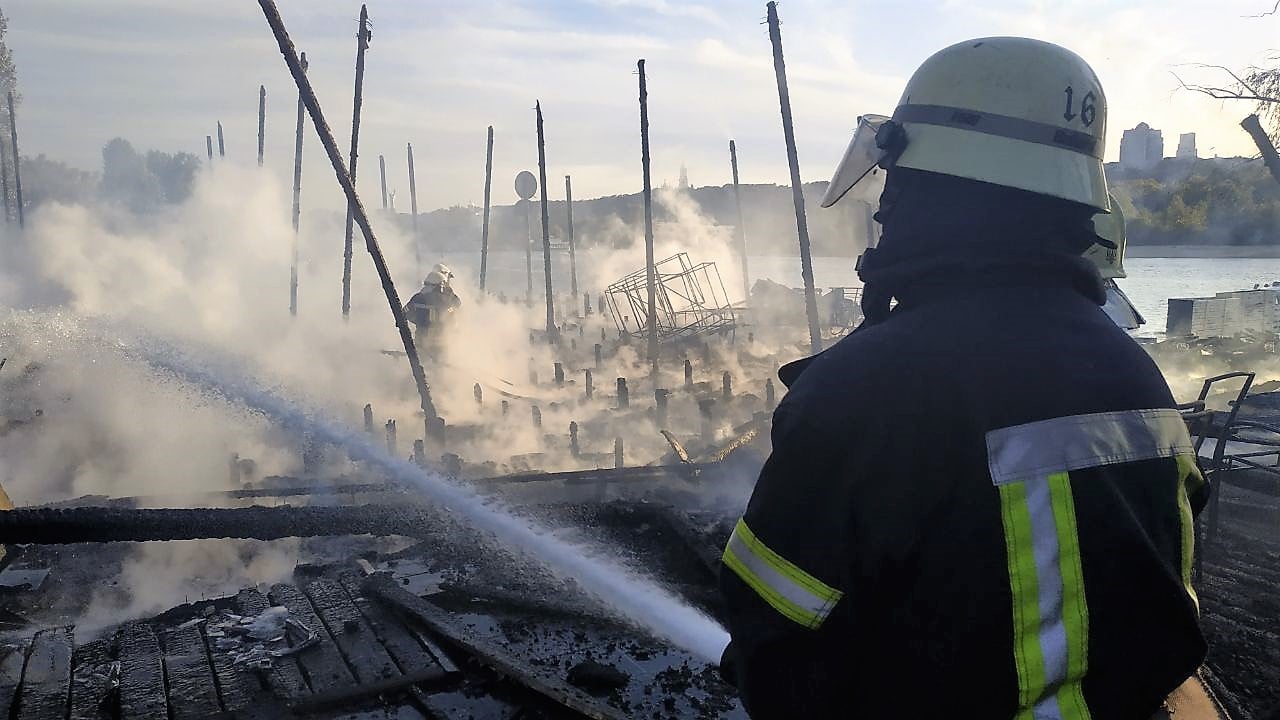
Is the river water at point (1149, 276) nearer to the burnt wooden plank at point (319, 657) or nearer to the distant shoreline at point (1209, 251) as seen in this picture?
the distant shoreline at point (1209, 251)

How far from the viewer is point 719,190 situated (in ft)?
201

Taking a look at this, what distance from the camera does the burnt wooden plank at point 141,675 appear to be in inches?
151

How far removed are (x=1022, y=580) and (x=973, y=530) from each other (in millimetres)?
110

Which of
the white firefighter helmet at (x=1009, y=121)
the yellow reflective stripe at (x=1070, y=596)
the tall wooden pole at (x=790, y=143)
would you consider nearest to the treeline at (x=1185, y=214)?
the tall wooden pole at (x=790, y=143)

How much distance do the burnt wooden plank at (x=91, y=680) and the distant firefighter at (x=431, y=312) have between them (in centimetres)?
1514

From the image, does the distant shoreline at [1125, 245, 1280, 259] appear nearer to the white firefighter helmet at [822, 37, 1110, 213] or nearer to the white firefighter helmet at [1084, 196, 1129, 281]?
the white firefighter helmet at [1084, 196, 1129, 281]

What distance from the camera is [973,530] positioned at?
1.39 metres

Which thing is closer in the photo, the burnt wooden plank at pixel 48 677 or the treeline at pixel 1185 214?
the burnt wooden plank at pixel 48 677

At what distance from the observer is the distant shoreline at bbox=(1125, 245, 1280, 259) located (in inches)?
1437

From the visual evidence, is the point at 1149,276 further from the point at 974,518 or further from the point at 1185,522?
the point at 974,518

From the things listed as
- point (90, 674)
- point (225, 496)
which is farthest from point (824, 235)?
point (90, 674)

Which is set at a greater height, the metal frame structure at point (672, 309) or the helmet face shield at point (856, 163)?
the helmet face shield at point (856, 163)

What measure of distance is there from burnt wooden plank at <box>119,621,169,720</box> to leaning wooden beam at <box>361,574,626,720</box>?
118 cm

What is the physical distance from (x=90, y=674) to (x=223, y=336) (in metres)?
21.1
